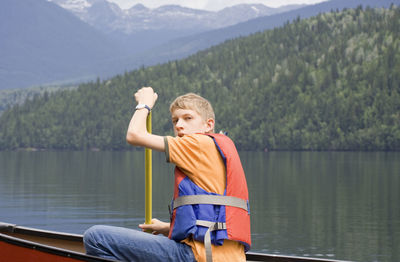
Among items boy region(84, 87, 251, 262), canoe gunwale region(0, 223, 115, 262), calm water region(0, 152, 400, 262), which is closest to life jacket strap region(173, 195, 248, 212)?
boy region(84, 87, 251, 262)

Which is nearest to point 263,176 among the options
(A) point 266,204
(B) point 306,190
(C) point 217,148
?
(B) point 306,190

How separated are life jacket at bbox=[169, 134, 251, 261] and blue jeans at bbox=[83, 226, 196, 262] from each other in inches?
4.8

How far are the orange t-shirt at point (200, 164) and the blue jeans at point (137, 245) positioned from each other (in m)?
0.13

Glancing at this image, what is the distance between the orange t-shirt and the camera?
22.4 ft

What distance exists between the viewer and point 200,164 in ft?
22.5

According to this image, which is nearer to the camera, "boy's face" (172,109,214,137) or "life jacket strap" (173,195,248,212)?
"life jacket strap" (173,195,248,212)

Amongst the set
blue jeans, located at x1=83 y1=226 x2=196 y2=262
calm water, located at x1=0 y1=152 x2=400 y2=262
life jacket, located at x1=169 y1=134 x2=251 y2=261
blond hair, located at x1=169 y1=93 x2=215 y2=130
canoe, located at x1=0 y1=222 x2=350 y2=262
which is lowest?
calm water, located at x1=0 y1=152 x2=400 y2=262

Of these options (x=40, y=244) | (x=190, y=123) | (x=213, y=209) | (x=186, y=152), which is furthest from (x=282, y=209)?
(x=186, y=152)

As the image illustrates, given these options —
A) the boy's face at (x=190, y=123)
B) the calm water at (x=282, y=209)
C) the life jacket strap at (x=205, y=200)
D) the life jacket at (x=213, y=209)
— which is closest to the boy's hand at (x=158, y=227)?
the life jacket at (x=213, y=209)

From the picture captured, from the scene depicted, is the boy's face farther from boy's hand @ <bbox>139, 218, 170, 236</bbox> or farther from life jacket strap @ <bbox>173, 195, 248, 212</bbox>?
boy's hand @ <bbox>139, 218, 170, 236</bbox>

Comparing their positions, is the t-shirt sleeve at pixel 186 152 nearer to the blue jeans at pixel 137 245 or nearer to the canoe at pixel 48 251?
the blue jeans at pixel 137 245

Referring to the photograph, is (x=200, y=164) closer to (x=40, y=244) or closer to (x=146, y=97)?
(x=146, y=97)

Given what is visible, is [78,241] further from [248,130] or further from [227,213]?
[248,130]

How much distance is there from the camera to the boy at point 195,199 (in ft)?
22.4
